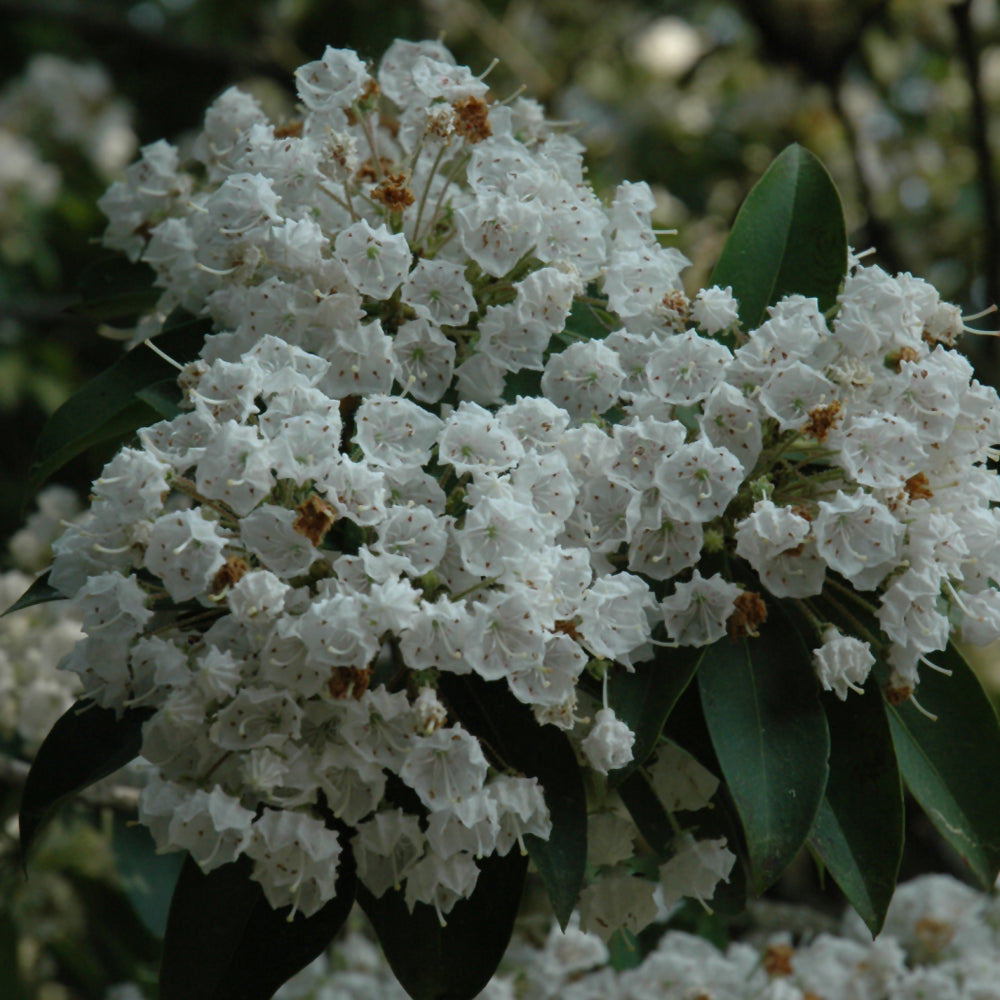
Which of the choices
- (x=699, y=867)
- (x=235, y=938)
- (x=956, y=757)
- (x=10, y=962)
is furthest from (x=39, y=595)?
(x=10, y=962)

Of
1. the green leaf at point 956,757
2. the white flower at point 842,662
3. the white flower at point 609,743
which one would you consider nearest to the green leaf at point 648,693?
the white flower at point 609,743

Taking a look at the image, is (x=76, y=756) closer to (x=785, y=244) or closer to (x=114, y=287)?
(x=114, y=287)

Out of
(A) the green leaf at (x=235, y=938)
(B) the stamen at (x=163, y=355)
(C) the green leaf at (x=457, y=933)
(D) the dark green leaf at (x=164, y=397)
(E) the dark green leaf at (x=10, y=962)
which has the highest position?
(B) the stamen at (x=163, y=355)

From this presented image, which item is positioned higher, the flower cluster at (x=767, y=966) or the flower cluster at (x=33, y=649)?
the flower cluster at (x=767, y=966)

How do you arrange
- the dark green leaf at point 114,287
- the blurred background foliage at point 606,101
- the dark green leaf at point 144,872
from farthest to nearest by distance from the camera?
the blurred background foliage at point 606,101 < the dark green leaf at point 144,872 < the dark green leaf at point 114,287

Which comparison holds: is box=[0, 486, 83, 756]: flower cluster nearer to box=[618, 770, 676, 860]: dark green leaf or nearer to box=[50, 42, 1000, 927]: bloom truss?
box=[50, 42, 1000, 927]: bloom truss

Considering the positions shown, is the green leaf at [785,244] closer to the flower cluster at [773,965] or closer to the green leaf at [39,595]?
Result: the green leaf at [39,595]

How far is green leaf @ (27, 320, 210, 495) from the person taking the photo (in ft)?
6.93

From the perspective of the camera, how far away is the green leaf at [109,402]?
2.11m

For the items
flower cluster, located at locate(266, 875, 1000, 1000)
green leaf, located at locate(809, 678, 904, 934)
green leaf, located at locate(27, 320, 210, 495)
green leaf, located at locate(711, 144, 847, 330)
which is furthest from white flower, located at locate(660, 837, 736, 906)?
green leaf, located at locate(27, 320, 210, 495)

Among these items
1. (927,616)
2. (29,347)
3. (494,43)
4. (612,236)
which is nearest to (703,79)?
(494,43)

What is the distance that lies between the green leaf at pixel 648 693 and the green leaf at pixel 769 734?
6cm

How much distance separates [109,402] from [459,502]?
0.73 meters

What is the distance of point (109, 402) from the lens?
2.12 m
